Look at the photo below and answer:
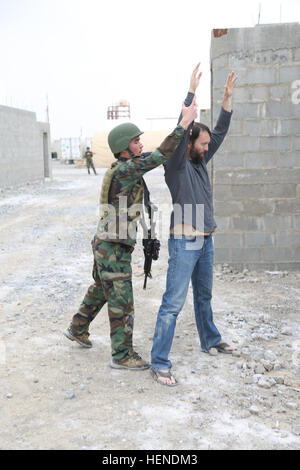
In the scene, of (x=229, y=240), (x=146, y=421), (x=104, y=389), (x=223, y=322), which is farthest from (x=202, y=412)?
(x=229, y=240)

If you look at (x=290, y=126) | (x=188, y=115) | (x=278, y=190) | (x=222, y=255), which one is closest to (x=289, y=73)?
(x=290, y=126)

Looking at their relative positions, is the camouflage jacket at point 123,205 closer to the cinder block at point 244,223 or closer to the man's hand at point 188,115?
the man's hand at point 188,115

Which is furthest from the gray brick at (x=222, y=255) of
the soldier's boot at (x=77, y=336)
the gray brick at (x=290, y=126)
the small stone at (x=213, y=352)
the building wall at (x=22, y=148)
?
the building wall at (x=22, y=148)

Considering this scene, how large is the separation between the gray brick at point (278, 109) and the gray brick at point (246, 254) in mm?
1763

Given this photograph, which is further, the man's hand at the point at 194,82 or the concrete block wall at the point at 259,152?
the concrete block wall at the point at 259,152

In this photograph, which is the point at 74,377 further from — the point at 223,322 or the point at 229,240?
the point at 229,240

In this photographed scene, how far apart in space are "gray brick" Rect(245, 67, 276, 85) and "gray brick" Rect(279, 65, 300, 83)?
10 cm

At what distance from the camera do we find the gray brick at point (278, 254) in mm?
6633

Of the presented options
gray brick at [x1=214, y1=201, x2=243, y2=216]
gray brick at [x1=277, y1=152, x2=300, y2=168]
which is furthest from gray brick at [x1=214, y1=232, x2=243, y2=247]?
gray brick at [x1=277, y1=152, x2=300, y2=168]

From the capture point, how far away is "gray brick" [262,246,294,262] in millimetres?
6633

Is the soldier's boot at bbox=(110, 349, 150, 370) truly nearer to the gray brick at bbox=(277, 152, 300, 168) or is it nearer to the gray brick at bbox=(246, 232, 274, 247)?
the gray brick at bbox=(246, 232, 274, 247)

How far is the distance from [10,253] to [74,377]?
191 inches

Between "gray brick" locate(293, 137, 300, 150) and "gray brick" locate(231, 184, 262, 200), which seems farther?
"gray brick" locate(231, 184, 262, 200)

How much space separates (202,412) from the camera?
315 cm
